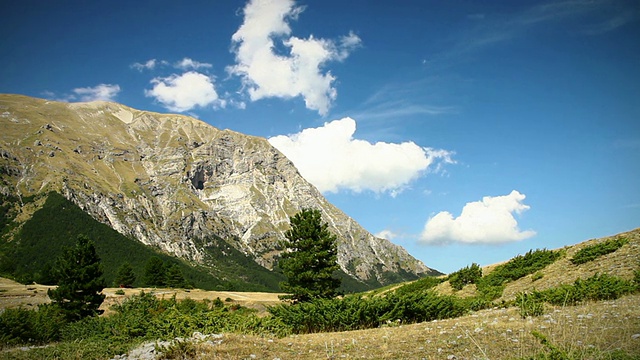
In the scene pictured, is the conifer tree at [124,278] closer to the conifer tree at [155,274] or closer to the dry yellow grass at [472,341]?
the conifer tree at [155,274]

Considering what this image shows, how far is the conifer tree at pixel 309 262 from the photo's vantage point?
3036cm

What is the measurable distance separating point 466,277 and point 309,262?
1368 centimetres

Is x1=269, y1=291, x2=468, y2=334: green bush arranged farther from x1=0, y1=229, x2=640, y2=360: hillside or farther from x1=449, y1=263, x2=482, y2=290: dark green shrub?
x1=449, y1=263, x2=482, y2=290: dark green shrub

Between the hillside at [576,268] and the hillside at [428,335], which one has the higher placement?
the hillside at [576,268]

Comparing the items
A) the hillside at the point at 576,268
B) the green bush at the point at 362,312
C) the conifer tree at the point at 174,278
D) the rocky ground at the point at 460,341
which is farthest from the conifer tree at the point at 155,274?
the rocky ground at the point at 460,341

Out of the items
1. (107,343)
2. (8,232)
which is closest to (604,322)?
(107,343)

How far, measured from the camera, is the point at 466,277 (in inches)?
1225

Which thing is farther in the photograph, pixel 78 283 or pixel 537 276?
pixel 78 283

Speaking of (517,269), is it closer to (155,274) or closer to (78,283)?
(78,283)

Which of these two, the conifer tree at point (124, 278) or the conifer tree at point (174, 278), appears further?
the conifer tree at point (174, 278)

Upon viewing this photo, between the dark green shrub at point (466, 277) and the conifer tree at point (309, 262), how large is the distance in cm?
1021

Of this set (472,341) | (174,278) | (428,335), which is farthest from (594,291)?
(174,278)

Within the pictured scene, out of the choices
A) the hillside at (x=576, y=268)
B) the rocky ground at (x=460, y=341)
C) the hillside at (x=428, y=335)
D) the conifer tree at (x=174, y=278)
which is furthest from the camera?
the conifer tree at (x=174, y=278)

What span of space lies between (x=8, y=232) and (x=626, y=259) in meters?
262
